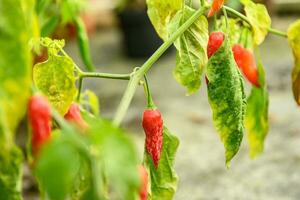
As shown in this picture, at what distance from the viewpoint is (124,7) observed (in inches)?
180

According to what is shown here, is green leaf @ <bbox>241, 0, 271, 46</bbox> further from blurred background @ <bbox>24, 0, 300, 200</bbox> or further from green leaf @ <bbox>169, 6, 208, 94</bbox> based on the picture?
blurred background @ <bbox>24, 0, 300, 200</bbox>

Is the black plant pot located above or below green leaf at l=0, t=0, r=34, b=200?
below

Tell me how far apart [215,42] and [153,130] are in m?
0.16

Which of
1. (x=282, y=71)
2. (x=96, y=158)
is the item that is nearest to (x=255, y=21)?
(x=96, y=158)

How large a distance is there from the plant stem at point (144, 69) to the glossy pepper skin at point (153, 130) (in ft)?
0.28

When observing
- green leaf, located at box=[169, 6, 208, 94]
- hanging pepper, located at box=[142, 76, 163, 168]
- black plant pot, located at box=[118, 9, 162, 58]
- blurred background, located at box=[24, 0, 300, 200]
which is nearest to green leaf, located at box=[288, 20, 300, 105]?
green leaf, located at box=[169, 6, 208, 94]

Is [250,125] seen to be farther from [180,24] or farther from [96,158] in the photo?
[96,158]

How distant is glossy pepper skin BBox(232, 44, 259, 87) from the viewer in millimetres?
1223

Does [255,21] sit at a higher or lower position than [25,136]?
higher

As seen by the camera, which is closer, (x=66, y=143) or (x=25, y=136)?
(x=66, y=143)

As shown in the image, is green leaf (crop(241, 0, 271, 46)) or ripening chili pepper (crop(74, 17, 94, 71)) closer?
green leaf (crop(241, 0, 271, 46))

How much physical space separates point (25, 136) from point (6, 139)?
253 cm

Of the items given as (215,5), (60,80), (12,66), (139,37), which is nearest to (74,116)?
(60,80)

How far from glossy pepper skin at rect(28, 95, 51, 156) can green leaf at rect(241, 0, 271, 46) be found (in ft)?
1.84
